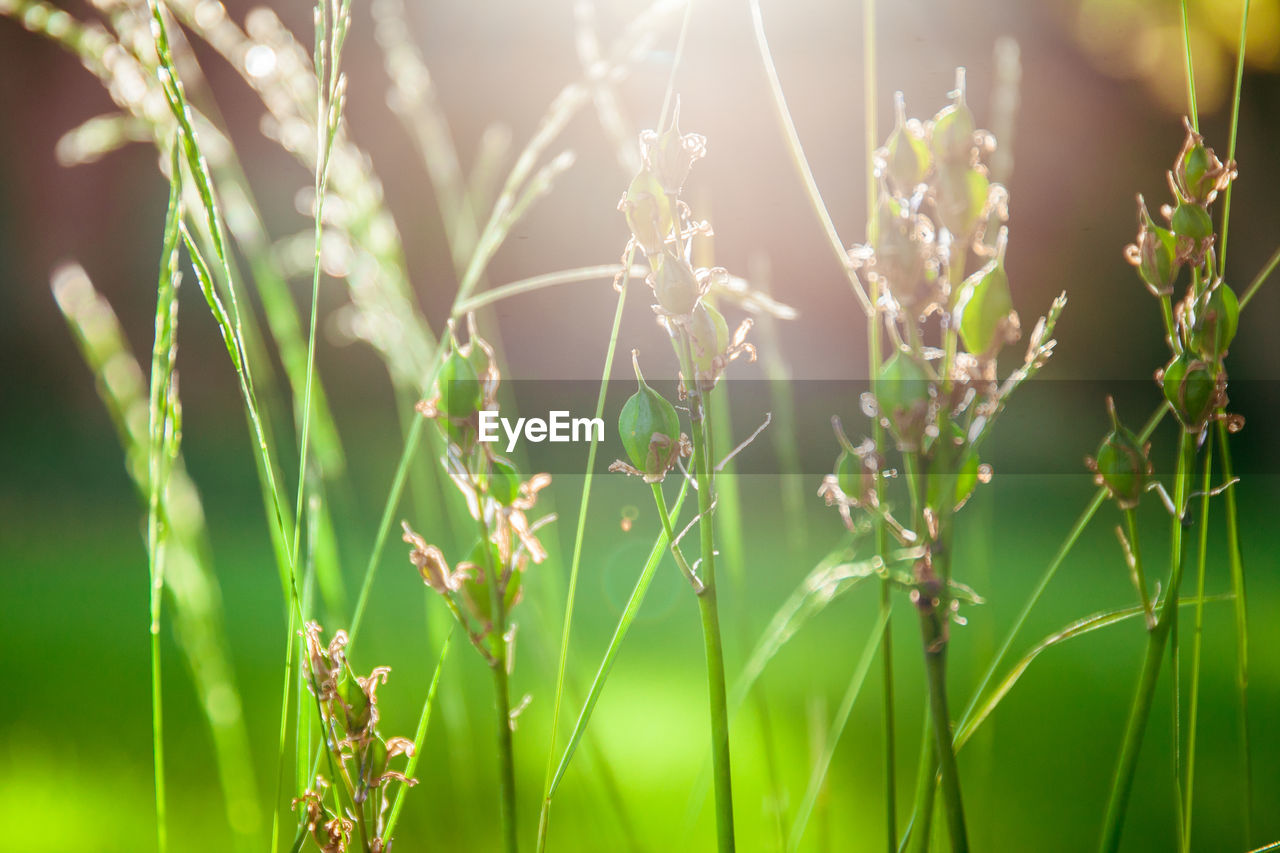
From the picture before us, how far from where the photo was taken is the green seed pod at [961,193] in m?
0.13

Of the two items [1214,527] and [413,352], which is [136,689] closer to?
[413,352]

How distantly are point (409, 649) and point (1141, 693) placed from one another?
0.82 metres

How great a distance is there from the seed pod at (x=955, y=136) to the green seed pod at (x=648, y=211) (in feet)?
0.15

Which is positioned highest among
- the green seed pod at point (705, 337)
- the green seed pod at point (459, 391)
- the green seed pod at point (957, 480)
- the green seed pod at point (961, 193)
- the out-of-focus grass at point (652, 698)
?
the green seed pod at point (961, 193)

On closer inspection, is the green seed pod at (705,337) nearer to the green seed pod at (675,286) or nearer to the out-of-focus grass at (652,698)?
the green seed pod at (675,286)

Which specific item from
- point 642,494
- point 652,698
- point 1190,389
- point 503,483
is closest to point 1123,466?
point 1190,389

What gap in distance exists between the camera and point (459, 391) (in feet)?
0.45

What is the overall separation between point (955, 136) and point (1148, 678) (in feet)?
0.35

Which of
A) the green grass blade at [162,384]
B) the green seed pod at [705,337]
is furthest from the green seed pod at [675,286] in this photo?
the green grass blade at [162,384]

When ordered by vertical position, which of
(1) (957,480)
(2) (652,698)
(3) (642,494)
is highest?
(3) (642,494)

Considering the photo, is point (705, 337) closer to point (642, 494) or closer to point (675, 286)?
point (675, 286)

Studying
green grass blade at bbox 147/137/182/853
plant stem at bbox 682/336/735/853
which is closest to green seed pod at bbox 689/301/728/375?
plant stem at bbox 682/336/735/853

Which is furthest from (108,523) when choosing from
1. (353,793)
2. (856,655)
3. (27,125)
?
(353,793)

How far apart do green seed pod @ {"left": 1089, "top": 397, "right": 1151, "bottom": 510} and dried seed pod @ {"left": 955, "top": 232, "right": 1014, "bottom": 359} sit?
0.14ft
